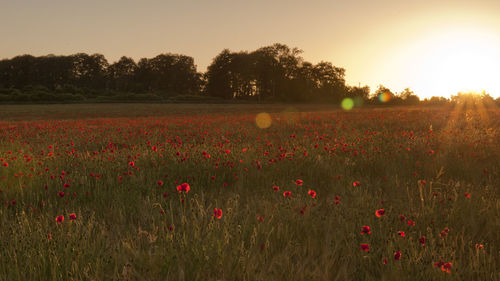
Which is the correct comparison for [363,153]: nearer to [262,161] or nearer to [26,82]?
[262,161]

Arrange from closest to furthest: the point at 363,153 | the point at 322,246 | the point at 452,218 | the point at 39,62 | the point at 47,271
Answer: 1. the point at 47,271
2. the point at 322,246
3. the point at 452,218
4. the point at 363,153
5. the point at 39,62

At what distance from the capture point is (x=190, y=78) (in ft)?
288

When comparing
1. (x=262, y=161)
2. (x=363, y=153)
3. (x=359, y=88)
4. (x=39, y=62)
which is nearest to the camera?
(x=262, y=161)

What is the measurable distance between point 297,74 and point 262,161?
231 feet

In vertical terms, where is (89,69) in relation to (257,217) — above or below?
above

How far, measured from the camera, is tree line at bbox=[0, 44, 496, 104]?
67250mm

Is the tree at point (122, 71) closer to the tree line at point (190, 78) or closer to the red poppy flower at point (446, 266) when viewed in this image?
the tree line at point (190, 78)

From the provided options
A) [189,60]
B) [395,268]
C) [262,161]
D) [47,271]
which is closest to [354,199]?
[395,268]

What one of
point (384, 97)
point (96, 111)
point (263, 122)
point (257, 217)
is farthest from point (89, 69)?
point (257, 217)

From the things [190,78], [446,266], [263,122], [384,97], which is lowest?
[263,122]

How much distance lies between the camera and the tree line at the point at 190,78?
67250 millimetres

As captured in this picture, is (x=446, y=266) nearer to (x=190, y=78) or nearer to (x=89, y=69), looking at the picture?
(x=190, y=78)

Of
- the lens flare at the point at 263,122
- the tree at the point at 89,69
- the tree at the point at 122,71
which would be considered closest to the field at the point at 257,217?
the lens flare at the point at 263,122

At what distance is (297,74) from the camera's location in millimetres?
73438
